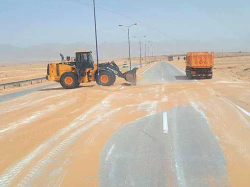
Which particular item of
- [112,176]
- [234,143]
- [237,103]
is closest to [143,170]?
[112,176]

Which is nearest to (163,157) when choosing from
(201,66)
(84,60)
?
(84,60)

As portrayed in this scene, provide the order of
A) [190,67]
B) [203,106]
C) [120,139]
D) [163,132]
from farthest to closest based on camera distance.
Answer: [190,67]
[203,106]
[163,132]
[120,139]

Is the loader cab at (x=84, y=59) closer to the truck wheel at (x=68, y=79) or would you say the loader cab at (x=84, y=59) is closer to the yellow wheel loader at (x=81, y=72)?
the yellow wheel loader at (x=81, y=72)

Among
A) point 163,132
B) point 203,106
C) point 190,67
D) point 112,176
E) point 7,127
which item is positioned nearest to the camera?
point 112,176

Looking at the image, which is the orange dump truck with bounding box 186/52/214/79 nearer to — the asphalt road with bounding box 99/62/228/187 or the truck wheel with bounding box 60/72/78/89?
the truck wheel with bounding box 60/72/78/89

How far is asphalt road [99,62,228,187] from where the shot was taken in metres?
5.45

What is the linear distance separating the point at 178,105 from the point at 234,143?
647 cm

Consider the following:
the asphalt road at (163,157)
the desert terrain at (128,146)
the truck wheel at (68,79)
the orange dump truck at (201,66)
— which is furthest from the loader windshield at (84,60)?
the asphalt road at (163,157)

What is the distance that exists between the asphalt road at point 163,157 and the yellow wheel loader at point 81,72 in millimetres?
14014

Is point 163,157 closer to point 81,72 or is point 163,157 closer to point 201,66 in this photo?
point 81,72

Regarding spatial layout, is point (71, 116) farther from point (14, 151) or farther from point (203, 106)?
point (203, 106)

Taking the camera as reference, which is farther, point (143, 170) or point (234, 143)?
point (234, 143)

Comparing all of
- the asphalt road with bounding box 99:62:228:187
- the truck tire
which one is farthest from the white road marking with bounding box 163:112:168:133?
the truck tire

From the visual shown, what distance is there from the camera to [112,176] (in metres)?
5.66
